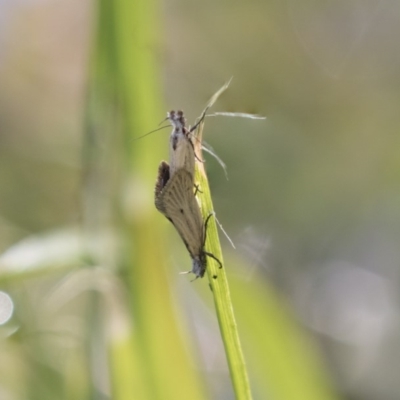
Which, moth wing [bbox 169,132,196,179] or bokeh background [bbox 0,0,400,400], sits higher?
bokeh background [bbox 0,0,400,400]

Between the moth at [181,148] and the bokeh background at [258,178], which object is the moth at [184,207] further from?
the bokeh background at [258,178]

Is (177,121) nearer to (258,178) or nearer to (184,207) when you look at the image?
(184,207)

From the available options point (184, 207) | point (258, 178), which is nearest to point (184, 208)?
point (184, 207)

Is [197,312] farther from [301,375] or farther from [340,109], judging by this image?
[340,109]

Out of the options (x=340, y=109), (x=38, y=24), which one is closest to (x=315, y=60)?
(x=340, y=109)

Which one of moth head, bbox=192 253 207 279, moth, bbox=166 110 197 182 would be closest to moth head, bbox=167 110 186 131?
moth, bbox=166 110 197 182

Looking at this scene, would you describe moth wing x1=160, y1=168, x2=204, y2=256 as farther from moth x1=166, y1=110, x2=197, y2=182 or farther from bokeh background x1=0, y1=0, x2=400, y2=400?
bokeh background x1=0, y1=0, x2=400, y2=400

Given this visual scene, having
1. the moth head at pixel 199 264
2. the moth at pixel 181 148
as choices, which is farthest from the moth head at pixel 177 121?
the moth head at pixel 199 264
